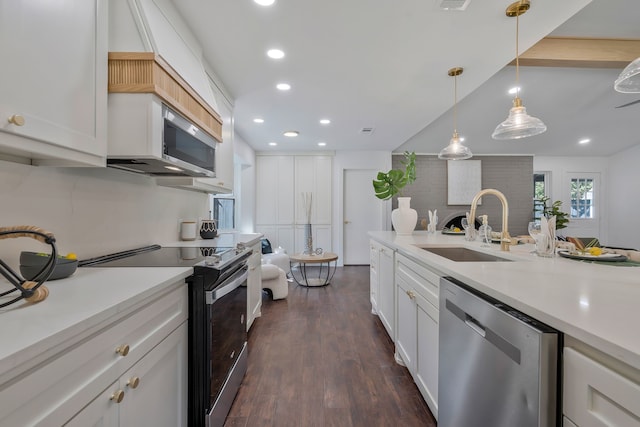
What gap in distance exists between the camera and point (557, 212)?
6633mm

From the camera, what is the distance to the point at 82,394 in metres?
0.67

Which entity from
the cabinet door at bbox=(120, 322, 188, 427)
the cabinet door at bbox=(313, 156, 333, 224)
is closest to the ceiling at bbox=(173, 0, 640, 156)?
the cabinet door at bbox=(313, 156, 333, 224)

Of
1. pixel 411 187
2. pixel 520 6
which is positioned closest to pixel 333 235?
pixel 411 187

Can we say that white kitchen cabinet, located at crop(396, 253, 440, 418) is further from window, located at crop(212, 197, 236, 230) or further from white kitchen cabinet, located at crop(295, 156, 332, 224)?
white kitchen cabinet, located at crop(295, 156, 332, 224)

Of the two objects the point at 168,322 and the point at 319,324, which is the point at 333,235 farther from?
the point at 168,322

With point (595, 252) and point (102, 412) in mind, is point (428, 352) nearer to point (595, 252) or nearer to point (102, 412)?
point (595, 252)

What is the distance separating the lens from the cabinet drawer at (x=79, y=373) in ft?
1.74

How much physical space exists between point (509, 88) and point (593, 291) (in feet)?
13.9

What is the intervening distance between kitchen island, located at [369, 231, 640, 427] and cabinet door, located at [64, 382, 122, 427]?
45.6 inches

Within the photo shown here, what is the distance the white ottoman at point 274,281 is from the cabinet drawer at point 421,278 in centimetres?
192

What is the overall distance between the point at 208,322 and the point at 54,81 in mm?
1056

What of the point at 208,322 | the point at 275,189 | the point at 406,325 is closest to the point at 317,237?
the point at 275,189

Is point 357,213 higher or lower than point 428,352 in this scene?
higher

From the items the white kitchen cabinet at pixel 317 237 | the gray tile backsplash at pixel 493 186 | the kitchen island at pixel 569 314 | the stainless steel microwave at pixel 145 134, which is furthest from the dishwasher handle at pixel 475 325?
the gray tile backsplash at pixel 493 186
